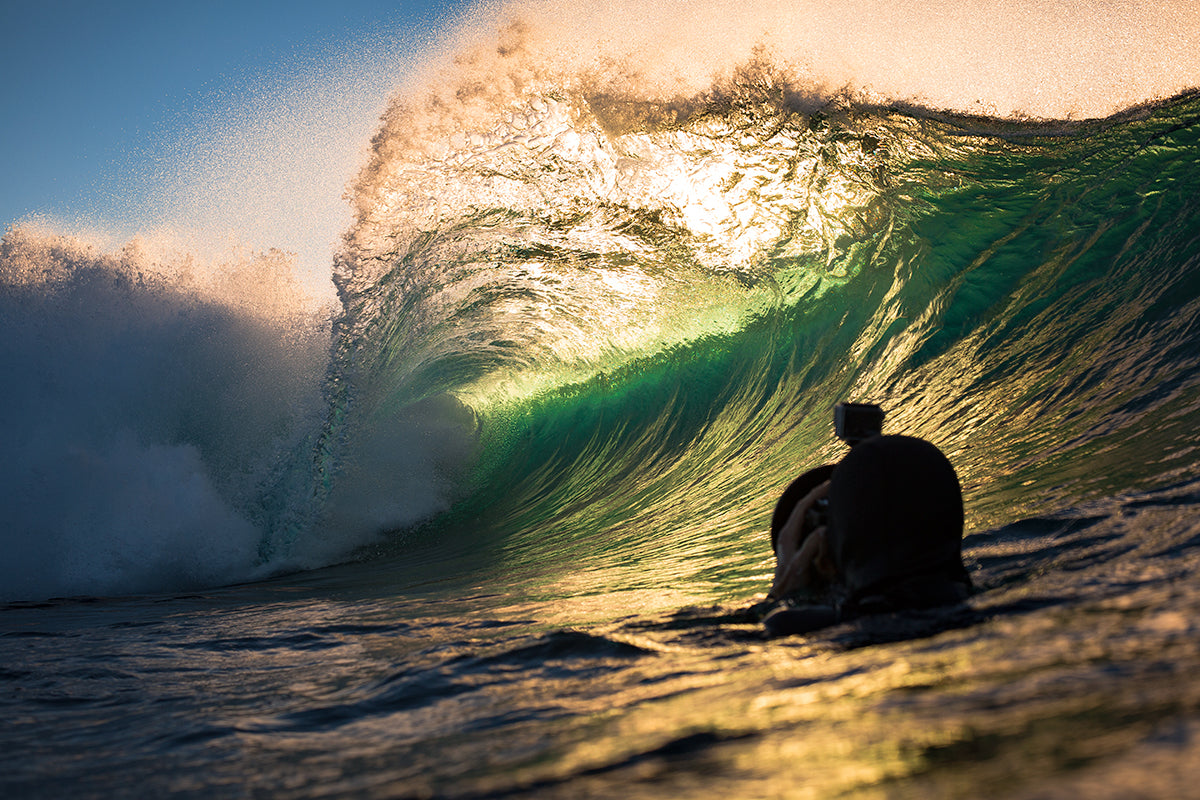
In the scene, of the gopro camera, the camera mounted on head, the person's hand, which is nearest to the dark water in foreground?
the person's hand

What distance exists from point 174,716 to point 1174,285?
5606 millimetres

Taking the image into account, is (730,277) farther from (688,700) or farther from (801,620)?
(688,700)

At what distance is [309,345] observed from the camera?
9.20 m

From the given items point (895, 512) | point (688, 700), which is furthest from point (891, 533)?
point (688, 700)

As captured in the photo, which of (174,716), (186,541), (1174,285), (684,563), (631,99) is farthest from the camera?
(631,99)

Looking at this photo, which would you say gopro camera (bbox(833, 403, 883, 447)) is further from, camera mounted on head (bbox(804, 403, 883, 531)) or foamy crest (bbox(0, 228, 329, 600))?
foamy crest (bbox(0, 228, 329, 600))

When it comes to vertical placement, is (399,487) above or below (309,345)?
below

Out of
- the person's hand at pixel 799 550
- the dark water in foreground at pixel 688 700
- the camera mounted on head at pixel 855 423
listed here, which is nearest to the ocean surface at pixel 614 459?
the dark water in foreground at pixel 688 700

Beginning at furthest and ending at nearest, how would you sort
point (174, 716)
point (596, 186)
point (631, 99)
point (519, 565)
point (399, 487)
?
point (399, 487)
point (596, 186)
point (631, 99)
point (519, 565)
point (174, 716)

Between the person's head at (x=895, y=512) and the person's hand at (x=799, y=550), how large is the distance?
152 millimetres

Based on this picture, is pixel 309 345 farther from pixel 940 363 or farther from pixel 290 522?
pixel 940 363

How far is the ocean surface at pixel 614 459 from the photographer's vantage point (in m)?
1.39

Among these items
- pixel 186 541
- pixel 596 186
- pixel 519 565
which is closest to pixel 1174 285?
pixel 519 565

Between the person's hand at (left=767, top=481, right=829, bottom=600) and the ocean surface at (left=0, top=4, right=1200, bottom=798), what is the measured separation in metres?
0.24
